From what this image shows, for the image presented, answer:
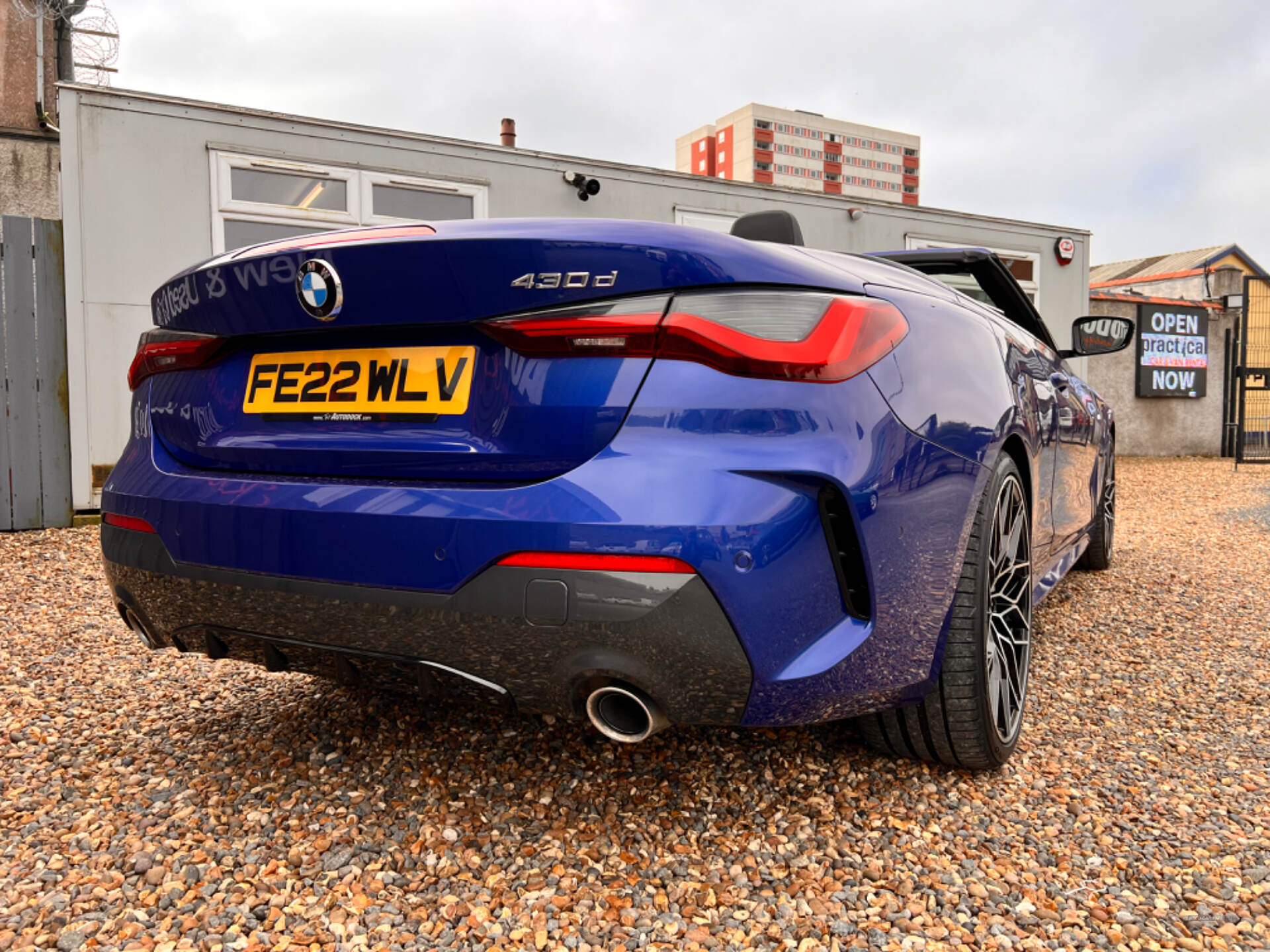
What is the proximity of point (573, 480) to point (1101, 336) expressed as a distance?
3.37 m

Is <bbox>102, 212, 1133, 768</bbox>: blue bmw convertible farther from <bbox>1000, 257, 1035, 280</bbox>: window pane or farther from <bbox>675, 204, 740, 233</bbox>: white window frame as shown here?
<bbox>1000, 257, 1035, 280</bbox>: window pane

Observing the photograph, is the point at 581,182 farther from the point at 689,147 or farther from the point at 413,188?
the point at 689,147

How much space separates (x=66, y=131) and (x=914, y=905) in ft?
24.7

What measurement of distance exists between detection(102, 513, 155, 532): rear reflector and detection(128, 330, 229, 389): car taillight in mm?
292

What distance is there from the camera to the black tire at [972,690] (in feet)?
6.19

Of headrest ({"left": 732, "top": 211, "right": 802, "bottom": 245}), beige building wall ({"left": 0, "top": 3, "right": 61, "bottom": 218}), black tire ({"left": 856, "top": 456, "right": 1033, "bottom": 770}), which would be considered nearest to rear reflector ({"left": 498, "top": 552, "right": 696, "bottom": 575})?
black tire ({"left": 856, "top": 456, "right": 1033, "bottom": 770})

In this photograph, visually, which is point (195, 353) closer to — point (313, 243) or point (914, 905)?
point (313, 243)

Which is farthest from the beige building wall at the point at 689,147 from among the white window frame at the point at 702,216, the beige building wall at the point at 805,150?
the white window frame at the point at 702,216

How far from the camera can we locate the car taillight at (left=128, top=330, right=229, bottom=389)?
1881 mm

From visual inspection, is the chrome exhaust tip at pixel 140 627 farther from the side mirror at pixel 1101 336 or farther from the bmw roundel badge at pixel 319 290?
the side mirror at pixel 1101 336

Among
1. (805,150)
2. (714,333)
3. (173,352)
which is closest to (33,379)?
(173,352)

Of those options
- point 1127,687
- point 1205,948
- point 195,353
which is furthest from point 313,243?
point 1127,687

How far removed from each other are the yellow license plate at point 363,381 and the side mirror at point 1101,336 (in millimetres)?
3138

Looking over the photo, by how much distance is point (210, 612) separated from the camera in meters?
1.78
